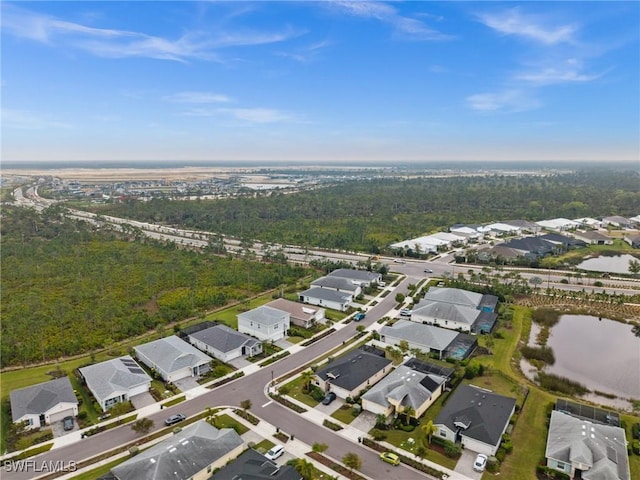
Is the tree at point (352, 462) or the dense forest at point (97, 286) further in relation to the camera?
the dense forest at point (97, 286)

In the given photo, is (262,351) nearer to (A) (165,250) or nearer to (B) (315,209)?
(A) (165,250)

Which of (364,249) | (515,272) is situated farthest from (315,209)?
(515,272)

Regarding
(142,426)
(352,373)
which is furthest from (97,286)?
(352,373)

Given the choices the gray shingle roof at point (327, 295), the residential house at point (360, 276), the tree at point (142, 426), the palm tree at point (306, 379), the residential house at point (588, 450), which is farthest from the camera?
the residential house at point (360, 276)

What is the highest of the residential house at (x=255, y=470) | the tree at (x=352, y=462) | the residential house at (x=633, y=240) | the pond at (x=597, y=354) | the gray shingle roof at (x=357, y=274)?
the residential house at (x=633, y=240)

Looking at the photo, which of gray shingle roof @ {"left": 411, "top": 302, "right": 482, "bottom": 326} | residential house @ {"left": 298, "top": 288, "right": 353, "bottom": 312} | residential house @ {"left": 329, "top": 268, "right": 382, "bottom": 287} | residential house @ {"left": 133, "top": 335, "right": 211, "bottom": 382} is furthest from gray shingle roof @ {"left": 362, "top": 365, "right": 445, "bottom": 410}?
residential house @ {"left": 329, "top": 268, "right": 382, "bottom": 287}

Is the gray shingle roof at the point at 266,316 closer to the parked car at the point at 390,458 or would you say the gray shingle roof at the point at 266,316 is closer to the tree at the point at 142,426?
the tree at the point at 142,426

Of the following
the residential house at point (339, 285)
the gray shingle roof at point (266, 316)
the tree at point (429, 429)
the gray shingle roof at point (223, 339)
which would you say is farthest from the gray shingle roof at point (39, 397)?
the residential house at point (339, 285)
